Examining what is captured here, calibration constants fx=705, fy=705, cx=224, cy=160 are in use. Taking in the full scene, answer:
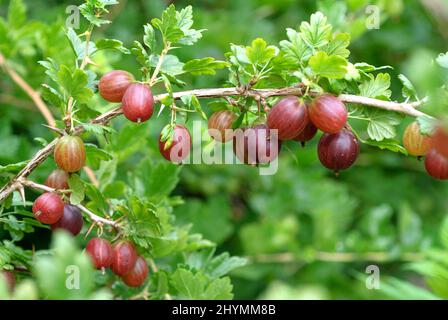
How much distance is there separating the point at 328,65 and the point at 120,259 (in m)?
0.46

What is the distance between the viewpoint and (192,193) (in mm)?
2529

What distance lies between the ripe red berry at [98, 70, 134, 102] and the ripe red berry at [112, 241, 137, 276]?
0.80 ft

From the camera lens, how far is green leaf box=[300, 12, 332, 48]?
1104mm

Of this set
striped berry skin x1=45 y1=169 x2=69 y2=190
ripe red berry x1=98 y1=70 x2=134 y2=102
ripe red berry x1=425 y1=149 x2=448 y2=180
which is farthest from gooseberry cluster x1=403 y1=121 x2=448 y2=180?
striped berry skin x1=45 y1=169 x2=69 y2=190

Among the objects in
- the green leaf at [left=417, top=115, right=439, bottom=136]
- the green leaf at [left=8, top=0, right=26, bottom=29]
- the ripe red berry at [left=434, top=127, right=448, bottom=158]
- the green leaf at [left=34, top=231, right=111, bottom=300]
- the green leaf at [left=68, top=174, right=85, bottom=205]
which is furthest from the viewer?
the green leaf at [left=8, top=0, right=26, bottom=29]

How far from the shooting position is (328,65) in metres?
1.04

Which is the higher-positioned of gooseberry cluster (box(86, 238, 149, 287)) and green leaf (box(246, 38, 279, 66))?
green leaf (box(246, 38, 279, 66))

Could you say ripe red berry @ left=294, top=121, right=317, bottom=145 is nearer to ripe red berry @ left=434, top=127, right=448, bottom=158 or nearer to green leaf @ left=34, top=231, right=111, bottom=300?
ripe red berry @ left=434, top=127, right=448, bottom=158

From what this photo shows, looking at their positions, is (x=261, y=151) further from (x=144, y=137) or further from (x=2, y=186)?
(x=144, y=137)

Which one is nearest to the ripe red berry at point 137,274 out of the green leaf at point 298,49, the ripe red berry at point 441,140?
the green leaf at point 298,49

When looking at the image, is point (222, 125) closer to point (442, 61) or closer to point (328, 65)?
point (328, 65)

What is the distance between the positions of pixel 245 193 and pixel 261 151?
1.51 meters

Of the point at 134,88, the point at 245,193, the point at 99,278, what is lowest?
the point at 99,278
